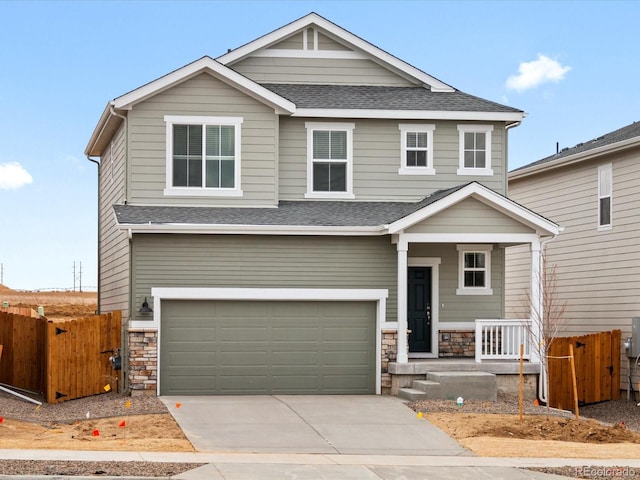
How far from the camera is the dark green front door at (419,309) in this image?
2384cm

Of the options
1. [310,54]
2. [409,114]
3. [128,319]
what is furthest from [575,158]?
[128,319]

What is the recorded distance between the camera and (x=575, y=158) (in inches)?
1069

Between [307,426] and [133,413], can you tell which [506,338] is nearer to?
[307,426]

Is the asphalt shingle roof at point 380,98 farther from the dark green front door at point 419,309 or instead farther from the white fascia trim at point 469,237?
the dark green front door at point 419,309

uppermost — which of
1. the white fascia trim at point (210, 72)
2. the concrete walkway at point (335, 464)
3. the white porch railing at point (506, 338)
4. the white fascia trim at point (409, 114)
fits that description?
the white fascia trim at point (210, 72)

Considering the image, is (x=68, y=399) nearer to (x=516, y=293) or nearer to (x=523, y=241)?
(x=523, y=241)

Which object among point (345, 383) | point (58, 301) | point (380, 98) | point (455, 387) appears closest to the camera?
point (455, 387)

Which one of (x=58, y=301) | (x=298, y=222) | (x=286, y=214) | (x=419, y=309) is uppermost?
(x=286, y=214)

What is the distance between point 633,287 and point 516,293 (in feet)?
20.0

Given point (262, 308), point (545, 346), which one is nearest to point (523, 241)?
point (545, 346)

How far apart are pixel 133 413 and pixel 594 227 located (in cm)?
1429

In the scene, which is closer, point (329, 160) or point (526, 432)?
point (526, 432)

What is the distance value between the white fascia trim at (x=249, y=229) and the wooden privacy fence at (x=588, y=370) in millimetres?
6339

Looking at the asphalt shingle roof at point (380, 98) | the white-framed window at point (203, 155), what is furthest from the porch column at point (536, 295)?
the white-framed window at point (203, 155)
